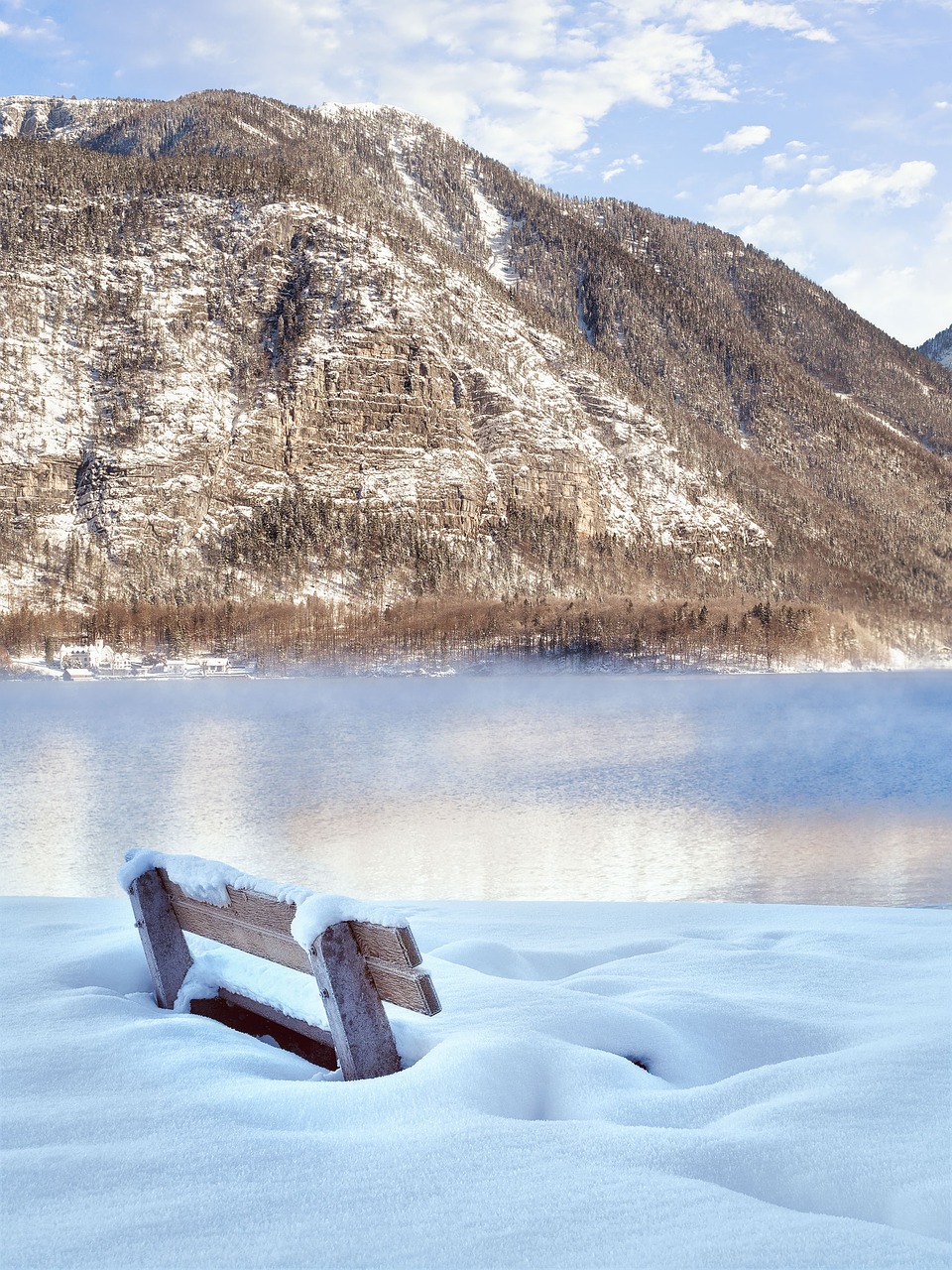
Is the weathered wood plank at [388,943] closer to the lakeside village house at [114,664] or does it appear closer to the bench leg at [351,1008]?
the bench leg at [351,1008]

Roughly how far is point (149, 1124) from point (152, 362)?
507ft

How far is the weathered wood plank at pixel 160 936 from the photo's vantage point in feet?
16.7

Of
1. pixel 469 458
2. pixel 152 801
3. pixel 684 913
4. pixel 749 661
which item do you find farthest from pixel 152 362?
pixel 684 913

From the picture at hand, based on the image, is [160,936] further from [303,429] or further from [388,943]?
[303,429]

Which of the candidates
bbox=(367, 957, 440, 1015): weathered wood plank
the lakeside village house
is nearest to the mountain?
the lakeside village house

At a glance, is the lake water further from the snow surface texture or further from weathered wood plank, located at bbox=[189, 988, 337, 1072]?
the snow surface texture

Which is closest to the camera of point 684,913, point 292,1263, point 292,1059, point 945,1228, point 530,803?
point 292,1263

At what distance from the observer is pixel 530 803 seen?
77.1ft

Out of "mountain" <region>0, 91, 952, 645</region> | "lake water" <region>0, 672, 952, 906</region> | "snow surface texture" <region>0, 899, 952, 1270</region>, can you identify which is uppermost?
"mountain" <region>0, 91, 952, 645</region>

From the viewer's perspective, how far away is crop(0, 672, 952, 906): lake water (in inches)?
586

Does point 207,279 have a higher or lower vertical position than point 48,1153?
higher

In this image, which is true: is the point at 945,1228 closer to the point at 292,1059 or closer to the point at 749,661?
the point at 292,1059

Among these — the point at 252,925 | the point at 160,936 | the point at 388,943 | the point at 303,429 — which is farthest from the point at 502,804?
the point at 303,429

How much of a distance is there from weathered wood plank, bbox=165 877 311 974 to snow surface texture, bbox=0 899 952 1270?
408 mm
